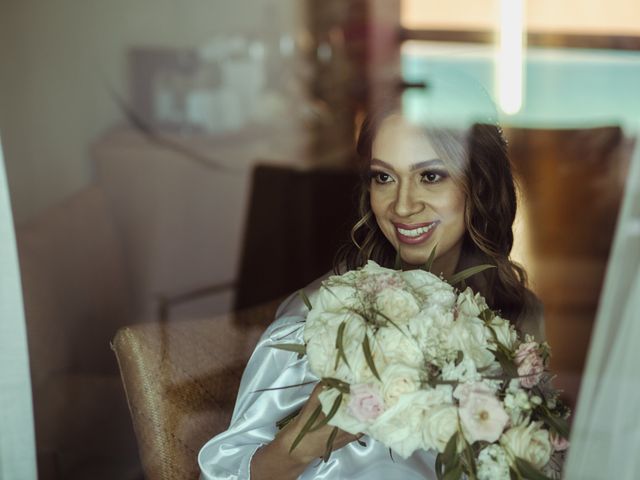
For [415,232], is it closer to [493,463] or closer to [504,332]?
[504,332]

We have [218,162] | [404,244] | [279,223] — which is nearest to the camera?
[404,244]

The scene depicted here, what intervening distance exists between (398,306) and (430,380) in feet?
0.29

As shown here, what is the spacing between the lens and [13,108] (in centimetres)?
217

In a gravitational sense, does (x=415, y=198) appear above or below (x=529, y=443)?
above

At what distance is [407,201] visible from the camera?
1120 mm

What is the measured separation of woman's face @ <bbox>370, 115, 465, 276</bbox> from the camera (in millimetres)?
1114

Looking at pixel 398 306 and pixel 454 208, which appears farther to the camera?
pixel 454 208

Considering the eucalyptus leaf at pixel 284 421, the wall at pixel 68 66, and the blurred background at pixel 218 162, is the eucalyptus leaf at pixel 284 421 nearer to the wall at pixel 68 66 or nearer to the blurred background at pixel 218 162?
the blurred background at pixel 218 162

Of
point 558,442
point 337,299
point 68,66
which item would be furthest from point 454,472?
point 68,66

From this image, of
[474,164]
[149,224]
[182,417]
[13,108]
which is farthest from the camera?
[149,224]

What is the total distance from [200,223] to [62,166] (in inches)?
26.7

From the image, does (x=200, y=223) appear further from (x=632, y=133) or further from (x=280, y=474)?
(x=280, y=474)

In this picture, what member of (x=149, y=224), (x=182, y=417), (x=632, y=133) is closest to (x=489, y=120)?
(x=632, y=133)

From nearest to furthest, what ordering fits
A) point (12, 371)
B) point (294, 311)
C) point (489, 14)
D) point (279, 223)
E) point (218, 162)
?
point (12, 371) < point (294, 311) < point (279, 223) < point (489, 14) < point (218, 162)
